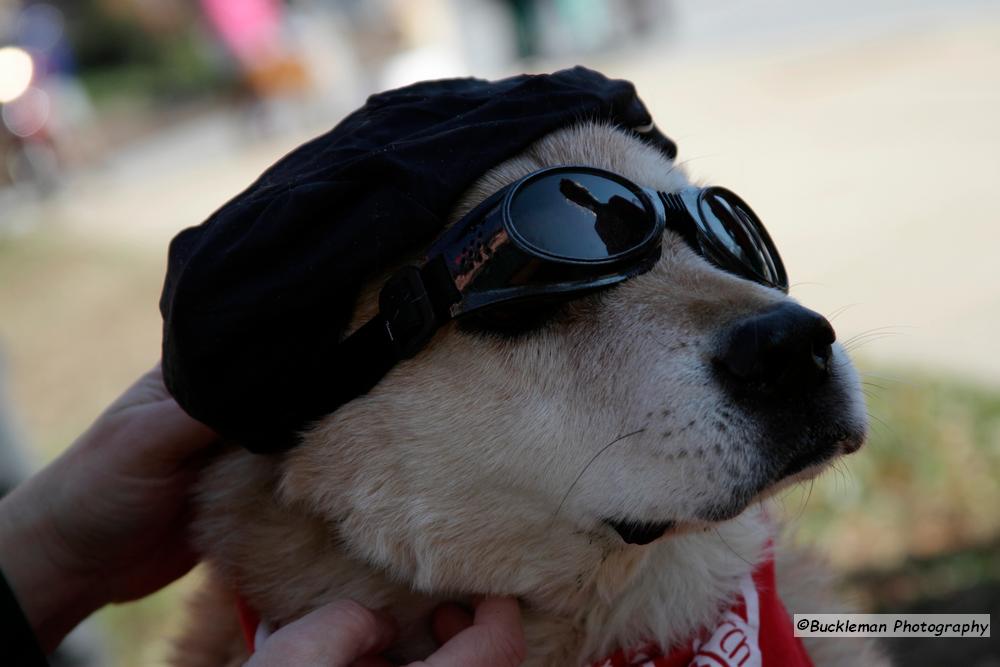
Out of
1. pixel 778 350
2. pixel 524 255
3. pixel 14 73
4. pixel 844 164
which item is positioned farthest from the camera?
pixel 14 73

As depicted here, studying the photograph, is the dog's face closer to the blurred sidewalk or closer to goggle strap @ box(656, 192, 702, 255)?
goggle strap @ box(656, 192, 702, 255)

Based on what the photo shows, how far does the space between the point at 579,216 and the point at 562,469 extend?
0.51 metres

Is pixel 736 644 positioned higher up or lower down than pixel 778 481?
lower down

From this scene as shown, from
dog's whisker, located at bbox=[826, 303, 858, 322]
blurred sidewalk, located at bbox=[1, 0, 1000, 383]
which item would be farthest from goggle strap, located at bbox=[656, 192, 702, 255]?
blurred sidewalk, located at bbox=[1, 0, 1000, 383]

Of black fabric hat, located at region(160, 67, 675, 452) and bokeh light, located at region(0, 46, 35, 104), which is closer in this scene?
black fabric hat, located at region(160, 67, 675, 452)

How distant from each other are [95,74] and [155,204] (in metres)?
14.9

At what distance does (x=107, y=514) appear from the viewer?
253 centimetres

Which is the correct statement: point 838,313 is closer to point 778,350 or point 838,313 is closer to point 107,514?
point 778,350

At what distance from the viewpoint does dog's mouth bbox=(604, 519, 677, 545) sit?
196 cm

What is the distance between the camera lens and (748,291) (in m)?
→ 1.99

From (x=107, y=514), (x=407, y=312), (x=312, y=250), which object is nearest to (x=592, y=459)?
(x=407, y=312)

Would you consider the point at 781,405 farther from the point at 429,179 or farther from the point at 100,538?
the point at 100,538

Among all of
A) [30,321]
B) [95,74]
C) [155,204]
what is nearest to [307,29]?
[155,204]

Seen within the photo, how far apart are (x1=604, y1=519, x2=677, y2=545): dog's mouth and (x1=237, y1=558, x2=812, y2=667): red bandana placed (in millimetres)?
339
